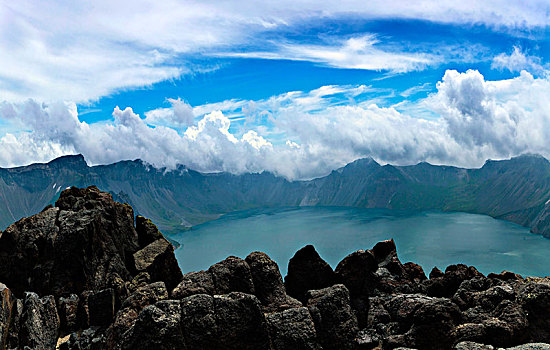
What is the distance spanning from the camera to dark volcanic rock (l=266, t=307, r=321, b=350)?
63.3ft

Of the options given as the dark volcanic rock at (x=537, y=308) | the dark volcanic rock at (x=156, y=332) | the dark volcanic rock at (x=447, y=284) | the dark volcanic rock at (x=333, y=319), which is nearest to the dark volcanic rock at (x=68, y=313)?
the dark volcanic rock at (x=156, y=332)

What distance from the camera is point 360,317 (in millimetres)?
24203

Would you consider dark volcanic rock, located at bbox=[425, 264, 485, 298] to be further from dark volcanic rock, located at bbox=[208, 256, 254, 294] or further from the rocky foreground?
dark volcanic rock, located at bbox=[208, 256, 254, 294]

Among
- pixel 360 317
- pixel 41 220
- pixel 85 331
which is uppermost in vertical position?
pixel 41 220

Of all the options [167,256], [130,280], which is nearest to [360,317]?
[167,256]

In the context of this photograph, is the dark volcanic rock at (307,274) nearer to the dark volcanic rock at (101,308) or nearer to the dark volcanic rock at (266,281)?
the dark volcanic rock at (266,281)

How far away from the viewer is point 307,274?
87.3 feet

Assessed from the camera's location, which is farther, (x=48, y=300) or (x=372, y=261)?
(x=372, y=261)

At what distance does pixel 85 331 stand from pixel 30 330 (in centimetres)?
314

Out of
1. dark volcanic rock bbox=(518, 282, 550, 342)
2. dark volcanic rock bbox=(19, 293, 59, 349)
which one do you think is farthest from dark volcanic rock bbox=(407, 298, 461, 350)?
dark volcanic rock bbox=(19, 293, 59, 349)

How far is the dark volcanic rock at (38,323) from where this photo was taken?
2195cm

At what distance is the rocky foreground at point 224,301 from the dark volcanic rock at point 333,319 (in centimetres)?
7

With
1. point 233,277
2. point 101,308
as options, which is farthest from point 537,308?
point 101,308

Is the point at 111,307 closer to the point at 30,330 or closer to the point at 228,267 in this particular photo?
the point at 30,330
